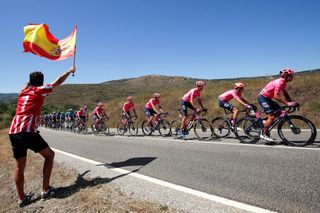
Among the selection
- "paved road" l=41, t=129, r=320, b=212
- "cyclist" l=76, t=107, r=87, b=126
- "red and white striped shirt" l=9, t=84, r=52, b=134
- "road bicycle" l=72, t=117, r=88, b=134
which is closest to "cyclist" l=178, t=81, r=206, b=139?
"paved road" l=41, t=129, r=320, b=212

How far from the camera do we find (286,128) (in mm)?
8406

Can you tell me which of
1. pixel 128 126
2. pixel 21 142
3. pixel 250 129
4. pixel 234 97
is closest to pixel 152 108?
pixel 128 126

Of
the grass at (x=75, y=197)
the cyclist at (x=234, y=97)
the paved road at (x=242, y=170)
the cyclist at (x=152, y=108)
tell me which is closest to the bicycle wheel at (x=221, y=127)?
the cyclist at (x=234, y=97)

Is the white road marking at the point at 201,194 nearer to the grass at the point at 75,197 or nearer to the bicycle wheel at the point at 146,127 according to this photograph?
the grass at the point at 75,197

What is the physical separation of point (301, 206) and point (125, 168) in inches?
170

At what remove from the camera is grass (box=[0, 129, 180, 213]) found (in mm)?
4516

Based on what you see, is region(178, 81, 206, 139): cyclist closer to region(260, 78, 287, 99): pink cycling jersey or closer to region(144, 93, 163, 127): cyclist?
region(144, 93, 163, 127): cyclist

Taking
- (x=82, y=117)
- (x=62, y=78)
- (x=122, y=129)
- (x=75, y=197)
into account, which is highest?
(x=62, y=78)

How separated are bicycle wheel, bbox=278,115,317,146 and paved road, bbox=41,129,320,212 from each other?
0.32 metres

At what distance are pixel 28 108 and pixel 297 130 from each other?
22.0 feet

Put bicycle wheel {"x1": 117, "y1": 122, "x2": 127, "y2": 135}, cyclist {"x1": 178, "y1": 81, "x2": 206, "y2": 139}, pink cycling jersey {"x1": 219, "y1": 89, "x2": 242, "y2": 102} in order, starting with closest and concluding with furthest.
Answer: pink cycling jersey {"x1": 219, "y1": 89, "x2": 242, "y2": 102} → cyclist {"x1": 178, "y1": 81, "x2": 206, "y2": 139} → bicycle wheel {"x1": 117, "y1": 122, "x2": 127, "y2": 135}

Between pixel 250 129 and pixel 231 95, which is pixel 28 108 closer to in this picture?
pixel 250 129

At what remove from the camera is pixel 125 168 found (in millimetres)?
7328

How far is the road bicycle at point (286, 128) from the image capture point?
309 inches
